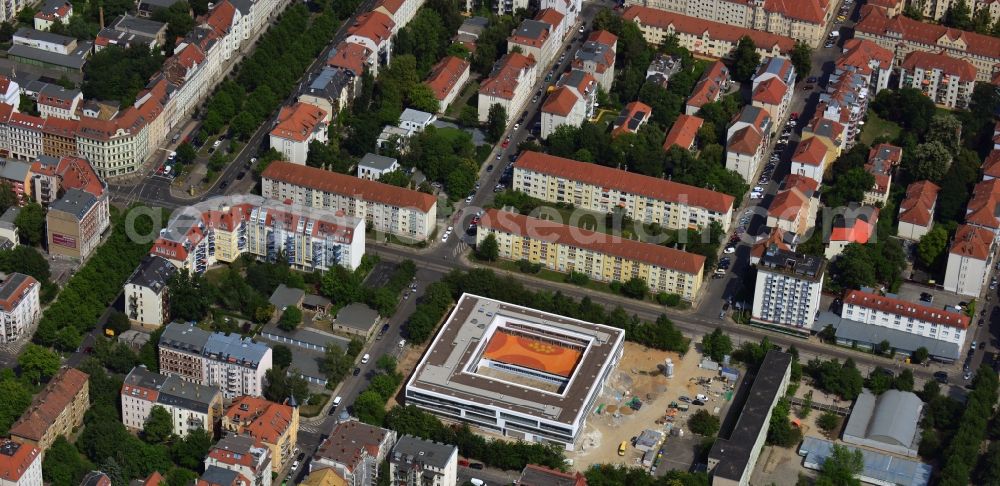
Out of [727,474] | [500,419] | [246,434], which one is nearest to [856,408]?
[727,474]

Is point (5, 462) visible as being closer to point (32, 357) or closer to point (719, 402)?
point (32, 357)

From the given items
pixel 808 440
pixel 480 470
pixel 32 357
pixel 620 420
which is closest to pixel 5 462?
pixel 32 357

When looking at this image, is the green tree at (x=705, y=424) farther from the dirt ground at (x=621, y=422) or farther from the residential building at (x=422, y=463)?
the residential building at (x=422, y=463)

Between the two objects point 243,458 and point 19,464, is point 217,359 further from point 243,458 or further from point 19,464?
point 19,464

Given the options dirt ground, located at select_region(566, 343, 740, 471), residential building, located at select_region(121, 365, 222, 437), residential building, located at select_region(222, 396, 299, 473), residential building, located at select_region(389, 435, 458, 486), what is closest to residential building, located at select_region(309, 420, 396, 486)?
residential building, located at select_region(389, 435, 458, 486)

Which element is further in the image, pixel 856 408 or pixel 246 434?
pixel 856 408

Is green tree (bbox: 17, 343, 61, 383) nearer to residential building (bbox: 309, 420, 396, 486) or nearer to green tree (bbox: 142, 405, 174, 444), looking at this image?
green tree (bbox: 142, 405, 174, 444)

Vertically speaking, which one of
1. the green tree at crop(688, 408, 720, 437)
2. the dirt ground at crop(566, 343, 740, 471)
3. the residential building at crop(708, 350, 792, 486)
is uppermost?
the residential building at crop(708, 350, 792, 486)
